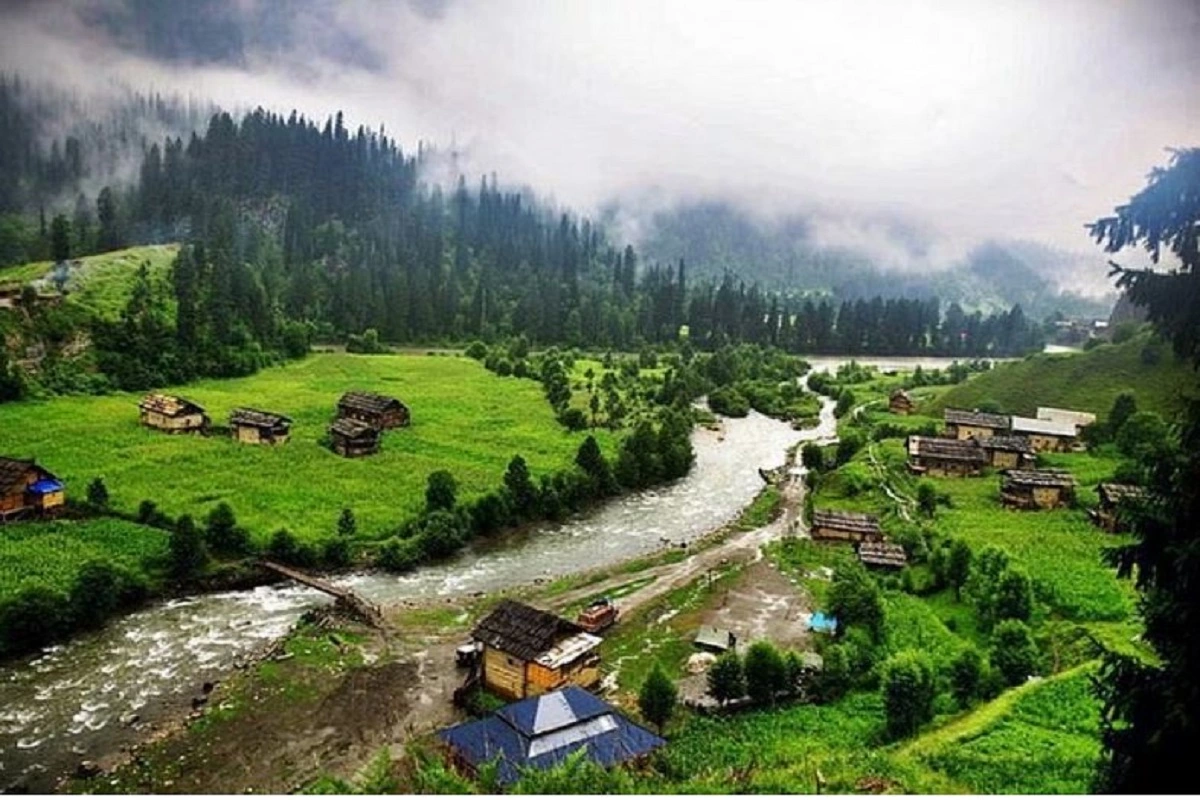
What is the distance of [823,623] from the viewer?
68.9 ft

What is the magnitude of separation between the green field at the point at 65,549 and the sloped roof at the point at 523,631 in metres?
9.51

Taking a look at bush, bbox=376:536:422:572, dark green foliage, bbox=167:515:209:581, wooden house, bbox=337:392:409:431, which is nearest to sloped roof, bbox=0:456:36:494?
dark green foliage, bbox=167:515:209:581

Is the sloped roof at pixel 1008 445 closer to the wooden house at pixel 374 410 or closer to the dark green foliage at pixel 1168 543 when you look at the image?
the wooden house at pixel 374 410

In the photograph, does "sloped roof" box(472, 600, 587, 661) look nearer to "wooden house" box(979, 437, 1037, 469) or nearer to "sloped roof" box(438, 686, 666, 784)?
"sloped roof" box(438, 686, 666, 784)

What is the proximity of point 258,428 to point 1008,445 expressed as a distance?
94.6 feet

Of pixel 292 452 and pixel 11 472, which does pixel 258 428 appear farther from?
pixel 11 472

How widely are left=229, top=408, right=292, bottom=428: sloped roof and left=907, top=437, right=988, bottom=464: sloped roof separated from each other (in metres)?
24.1

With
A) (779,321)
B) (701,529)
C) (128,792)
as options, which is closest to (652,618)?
(701,529)

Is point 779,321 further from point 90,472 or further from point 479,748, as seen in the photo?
point 479,748

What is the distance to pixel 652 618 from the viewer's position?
2236cm

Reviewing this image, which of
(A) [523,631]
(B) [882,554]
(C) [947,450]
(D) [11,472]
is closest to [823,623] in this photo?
(B) [882,554]

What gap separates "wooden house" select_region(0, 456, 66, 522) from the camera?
24031 mm

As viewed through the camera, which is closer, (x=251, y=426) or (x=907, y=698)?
(x=907, y=698)

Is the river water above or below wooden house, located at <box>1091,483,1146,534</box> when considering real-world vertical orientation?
below
